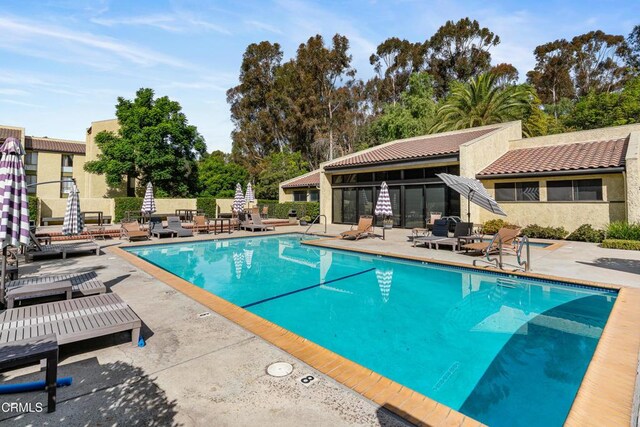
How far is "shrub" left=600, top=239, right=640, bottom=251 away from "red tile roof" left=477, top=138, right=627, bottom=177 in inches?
144

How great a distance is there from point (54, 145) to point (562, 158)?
47191 mm

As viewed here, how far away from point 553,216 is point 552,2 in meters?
10.7

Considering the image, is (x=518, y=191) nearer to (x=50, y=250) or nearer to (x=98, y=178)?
(x=50, y=250)

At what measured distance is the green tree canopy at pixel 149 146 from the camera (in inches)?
1034

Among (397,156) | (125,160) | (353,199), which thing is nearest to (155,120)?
(125,160)

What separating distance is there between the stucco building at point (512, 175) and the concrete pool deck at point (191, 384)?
14.4 metres

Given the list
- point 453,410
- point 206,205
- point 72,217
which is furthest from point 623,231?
point 206,205

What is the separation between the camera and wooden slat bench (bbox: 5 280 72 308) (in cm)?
488

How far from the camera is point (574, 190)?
1455cm

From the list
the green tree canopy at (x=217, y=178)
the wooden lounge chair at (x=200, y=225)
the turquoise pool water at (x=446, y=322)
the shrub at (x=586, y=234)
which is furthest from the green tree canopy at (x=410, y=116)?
the turquoise pool water at (x=446, y=322)

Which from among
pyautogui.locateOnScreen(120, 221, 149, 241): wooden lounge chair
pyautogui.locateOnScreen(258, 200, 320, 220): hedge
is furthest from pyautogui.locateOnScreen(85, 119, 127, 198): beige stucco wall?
pyautogui.locateOnScreen(120, 221, 149, 241): wooden lounge chair

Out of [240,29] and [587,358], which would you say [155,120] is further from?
[587,358]

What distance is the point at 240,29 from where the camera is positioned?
15156 millimetres

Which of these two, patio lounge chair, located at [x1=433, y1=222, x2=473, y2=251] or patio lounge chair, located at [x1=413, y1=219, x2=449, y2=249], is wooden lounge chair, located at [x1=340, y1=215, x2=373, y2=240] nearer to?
patio lounge chair, located at [x1=413, y1=219, x2=449, y2=249]
